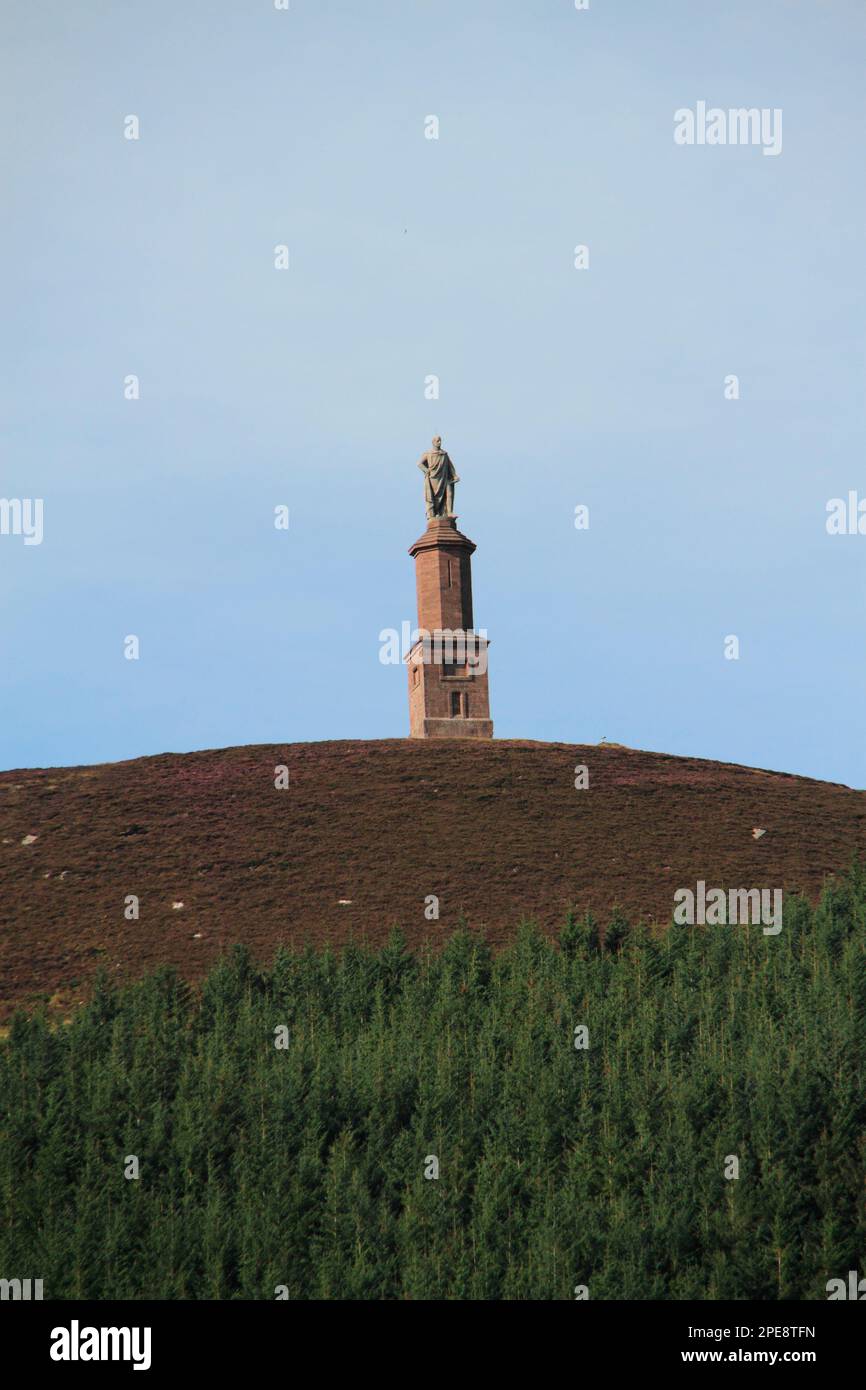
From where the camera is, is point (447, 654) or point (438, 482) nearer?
point (447, 654)

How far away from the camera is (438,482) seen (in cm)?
4772

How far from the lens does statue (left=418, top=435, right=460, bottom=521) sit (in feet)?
156

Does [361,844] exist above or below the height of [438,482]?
below

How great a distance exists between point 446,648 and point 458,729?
2417 mm

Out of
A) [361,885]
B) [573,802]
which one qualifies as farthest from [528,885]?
[573,802]

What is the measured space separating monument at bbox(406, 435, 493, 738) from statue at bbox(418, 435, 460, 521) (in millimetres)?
410

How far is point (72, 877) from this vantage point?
106ft
